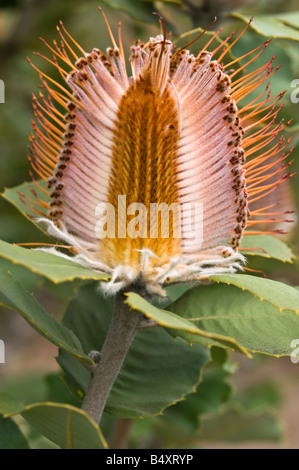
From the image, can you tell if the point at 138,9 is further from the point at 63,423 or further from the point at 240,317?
the point at 63,423

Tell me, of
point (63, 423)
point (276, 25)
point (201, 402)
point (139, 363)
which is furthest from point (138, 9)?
point (201, 402)

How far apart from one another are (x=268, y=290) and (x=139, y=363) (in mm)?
329

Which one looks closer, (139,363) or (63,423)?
(63,423)

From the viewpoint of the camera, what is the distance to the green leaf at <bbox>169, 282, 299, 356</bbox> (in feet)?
2.36

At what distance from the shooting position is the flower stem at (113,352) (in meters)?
0.72

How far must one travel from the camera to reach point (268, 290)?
643 millimetres

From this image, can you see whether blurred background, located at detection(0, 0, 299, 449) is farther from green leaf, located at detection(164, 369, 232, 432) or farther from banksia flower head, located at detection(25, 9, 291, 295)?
banksia flower head, located at detection(25, 9, 291, 295)

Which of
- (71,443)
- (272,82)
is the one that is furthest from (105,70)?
(71,443)

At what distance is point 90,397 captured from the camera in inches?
28.9

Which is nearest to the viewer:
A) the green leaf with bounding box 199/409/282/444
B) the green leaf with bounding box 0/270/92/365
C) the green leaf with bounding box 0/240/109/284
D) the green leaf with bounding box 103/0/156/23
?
the green leaf with bounding box 0/240/109/284

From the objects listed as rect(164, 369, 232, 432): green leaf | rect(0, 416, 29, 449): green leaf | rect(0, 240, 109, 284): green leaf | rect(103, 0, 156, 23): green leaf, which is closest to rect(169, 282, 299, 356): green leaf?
rect(0, 240, 109, 284): green leaf

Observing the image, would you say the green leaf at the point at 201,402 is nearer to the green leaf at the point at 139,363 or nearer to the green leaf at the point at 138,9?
the green leaf at the point at 139,363

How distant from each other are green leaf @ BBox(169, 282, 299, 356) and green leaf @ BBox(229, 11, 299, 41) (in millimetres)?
370

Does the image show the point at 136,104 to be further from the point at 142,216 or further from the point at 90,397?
the point at 90,397
